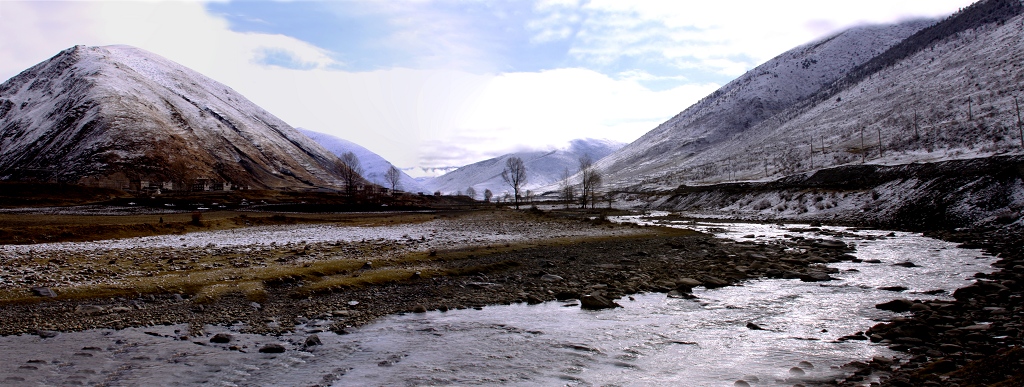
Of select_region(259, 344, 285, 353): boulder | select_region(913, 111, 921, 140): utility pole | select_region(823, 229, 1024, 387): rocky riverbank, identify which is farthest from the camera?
select_region(913, 111, 921, 140): utility pole

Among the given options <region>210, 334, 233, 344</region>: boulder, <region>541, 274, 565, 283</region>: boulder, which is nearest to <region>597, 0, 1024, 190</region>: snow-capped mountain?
<region>541, 274, 565, 283</region>: boulder

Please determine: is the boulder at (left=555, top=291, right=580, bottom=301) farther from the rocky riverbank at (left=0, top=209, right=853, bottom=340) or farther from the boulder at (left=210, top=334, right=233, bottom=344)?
the boulder at (left=210, top=334, right=233, bottom=344)

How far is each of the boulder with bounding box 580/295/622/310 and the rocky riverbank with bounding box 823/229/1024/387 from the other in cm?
726

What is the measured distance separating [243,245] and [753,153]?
18579 cm

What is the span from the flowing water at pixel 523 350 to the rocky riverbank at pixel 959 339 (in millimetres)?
682

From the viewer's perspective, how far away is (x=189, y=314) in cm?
1534

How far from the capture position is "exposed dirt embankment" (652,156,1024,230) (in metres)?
37.9

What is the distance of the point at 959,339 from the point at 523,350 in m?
10.3

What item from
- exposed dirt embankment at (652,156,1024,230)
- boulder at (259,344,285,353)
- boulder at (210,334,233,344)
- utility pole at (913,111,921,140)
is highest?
utility pole at (913,111,921,140)

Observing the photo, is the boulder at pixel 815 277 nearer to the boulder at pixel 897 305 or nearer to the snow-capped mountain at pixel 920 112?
the boulder at pixel 897 305

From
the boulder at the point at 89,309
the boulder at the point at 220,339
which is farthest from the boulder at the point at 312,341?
the boulder at the point at 89,309

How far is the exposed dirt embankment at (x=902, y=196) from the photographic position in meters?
37.9

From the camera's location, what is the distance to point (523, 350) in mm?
12570

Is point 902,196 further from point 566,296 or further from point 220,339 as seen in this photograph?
point 220,339
